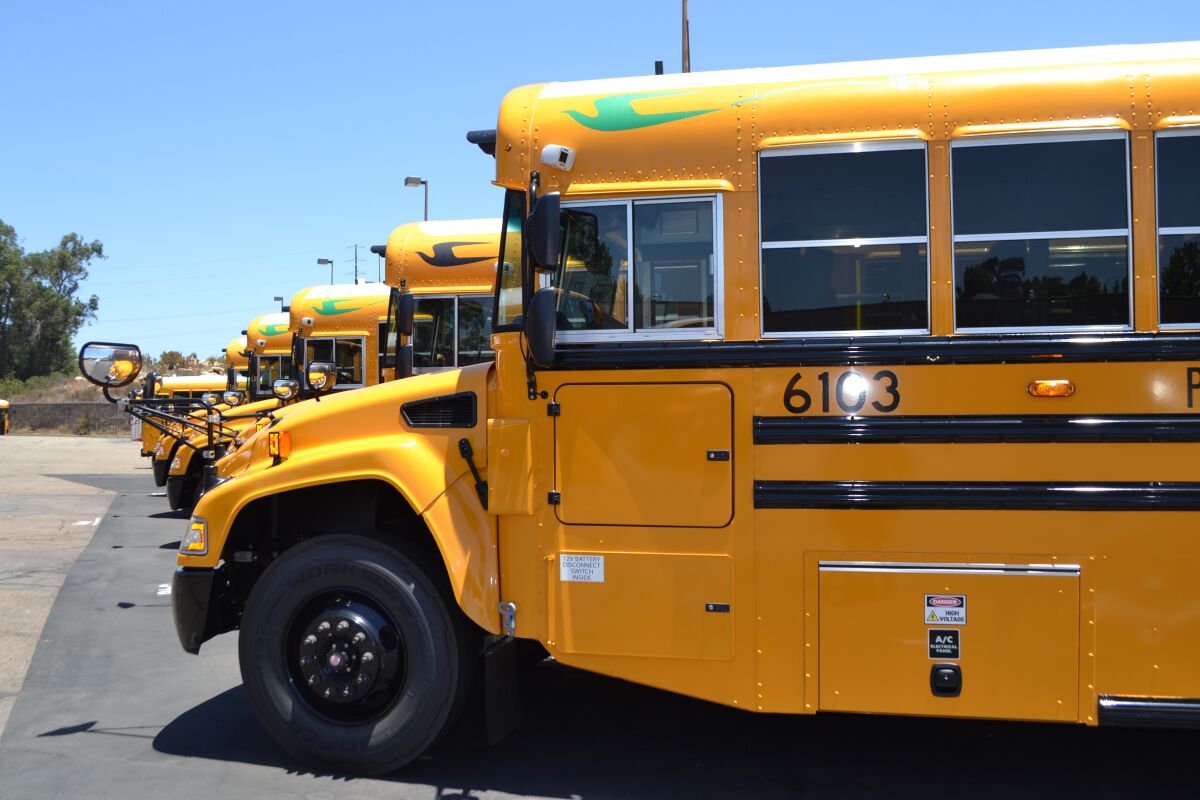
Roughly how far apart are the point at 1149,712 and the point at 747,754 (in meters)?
1.75

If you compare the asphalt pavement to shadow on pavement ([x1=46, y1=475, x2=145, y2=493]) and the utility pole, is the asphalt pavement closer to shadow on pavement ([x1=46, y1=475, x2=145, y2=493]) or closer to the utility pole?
the utility pole

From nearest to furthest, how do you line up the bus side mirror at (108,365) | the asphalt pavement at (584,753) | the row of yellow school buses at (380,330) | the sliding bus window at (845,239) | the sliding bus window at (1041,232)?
the sliding bus window at (1041,232)
the sliding bus window at (845,239)
the asphalt pavement at (584,753)
the bus side mirror at (108,365)
the row of yellow school buses at (380,330)

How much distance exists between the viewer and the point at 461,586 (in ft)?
13.5

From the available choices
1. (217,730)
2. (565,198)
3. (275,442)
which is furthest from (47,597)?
(565,198)

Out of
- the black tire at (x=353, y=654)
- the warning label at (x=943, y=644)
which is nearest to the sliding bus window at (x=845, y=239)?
the warning label at (x=943, y=644)

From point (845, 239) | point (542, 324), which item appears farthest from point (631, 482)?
point (845, 239)

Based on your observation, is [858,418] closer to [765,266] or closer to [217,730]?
[765,266]

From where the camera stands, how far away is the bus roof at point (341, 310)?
12789 millimetres

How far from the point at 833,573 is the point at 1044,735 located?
1.91 m

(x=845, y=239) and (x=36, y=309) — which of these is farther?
(x=36, y=309)

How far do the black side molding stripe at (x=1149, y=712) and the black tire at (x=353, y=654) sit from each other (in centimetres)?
258

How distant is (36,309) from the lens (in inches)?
2537

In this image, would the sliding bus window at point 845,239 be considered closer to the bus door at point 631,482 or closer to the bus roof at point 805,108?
the bus roof at point 805,108

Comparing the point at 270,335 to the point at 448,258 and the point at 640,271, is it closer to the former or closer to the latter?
the point at 448,258
